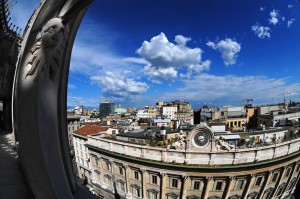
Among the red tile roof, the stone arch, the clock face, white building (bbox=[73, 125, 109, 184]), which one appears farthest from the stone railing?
the stone arch

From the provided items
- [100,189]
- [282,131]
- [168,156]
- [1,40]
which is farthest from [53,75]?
[282,131]

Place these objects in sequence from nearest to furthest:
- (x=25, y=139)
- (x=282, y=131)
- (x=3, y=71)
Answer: (x=25, y=139) → (x=3, y=71) → (x=282, y=131)

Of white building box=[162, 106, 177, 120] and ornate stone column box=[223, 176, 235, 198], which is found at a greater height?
white building box=[162, 106, 177, 120]

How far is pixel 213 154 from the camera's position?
14.5 metres

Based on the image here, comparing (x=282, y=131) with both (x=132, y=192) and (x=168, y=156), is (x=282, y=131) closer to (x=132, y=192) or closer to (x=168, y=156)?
(x=168, y=156)

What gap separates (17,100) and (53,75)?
0.29 m

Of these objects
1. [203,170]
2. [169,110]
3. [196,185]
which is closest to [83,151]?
[196,185]

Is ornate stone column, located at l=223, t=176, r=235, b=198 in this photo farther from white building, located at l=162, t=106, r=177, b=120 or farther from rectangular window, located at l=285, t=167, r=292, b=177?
white building, located at l=162, t=106, r=177, b=120

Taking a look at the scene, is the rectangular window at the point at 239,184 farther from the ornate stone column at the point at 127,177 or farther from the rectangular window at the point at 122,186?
the rectangular window at the point at 122,186

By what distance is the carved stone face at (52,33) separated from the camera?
1.23 metres

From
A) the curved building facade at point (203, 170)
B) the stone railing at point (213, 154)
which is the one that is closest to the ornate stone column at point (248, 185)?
the curved building facade at point (203, 170)

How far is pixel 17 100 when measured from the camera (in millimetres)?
1277

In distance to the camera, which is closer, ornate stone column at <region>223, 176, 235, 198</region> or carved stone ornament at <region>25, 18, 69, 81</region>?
carved stone ornament at <region>25, 18, 69, 81</region>

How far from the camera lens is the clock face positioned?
50.0 feet
